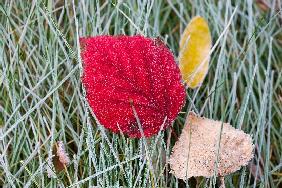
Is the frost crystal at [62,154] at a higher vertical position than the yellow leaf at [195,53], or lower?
lower

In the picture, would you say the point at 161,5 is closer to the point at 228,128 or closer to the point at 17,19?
the point at 17,19

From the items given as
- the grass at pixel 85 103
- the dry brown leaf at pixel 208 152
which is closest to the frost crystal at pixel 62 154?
the grass at pixel 85 103

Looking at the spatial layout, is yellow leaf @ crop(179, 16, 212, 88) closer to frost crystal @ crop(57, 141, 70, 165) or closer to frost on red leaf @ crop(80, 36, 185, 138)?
frost on red leaf @ crop(80, 36, 185, 138)

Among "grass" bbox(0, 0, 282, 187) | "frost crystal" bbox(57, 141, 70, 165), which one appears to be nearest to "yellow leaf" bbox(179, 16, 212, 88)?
"grass" bbox(0, 0, 282, 187)

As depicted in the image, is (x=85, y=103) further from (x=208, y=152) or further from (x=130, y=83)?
(x=208, y=152)

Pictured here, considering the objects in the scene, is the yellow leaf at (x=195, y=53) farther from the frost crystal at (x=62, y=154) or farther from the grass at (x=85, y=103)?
the frost crystal at (x=62, y=154)

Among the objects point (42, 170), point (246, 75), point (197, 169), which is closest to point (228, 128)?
point (197, 169)
